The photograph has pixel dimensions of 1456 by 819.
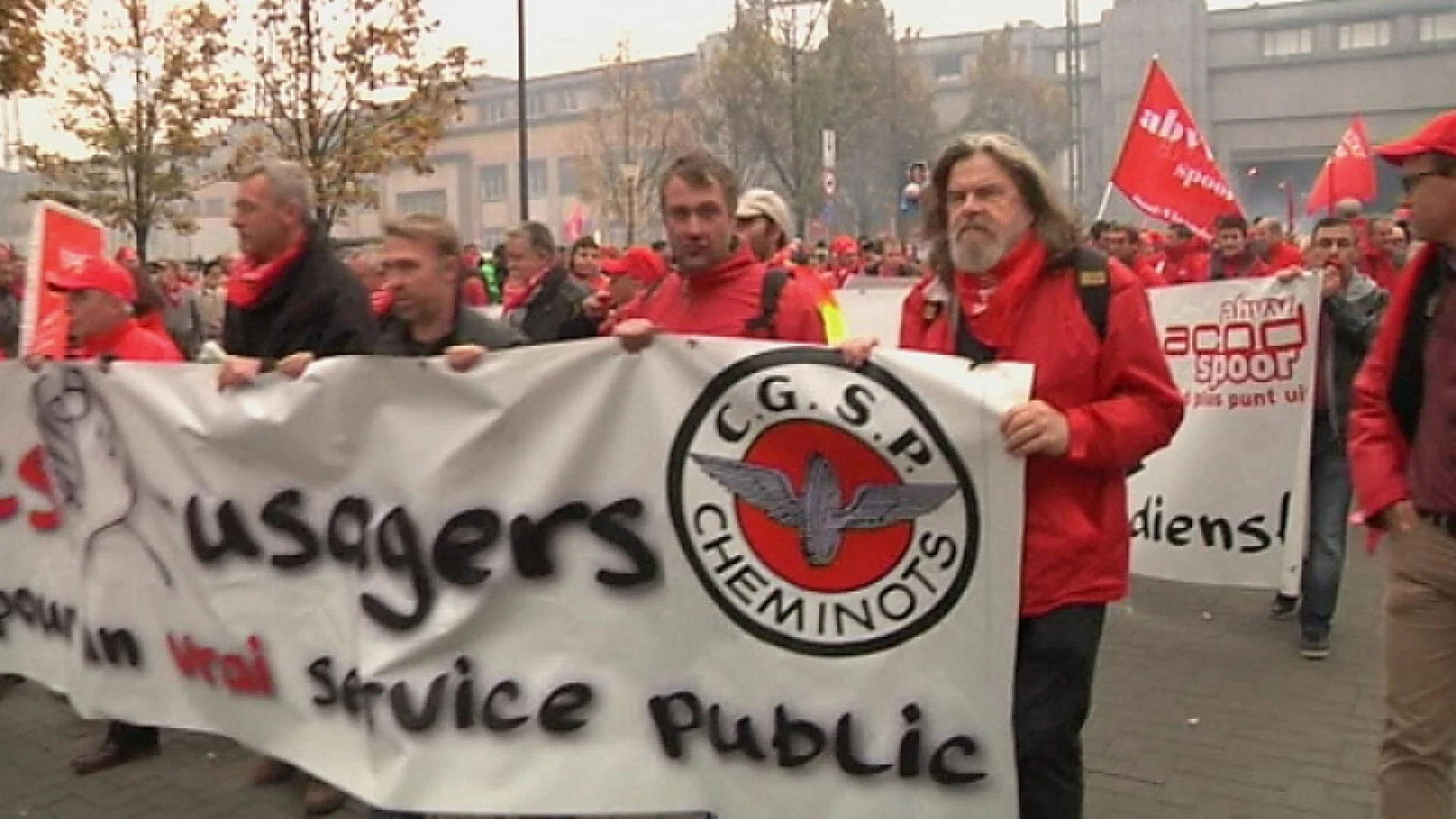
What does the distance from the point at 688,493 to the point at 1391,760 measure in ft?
5.86

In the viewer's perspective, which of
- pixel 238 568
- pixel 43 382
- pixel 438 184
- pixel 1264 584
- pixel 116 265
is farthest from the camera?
pixel 438 184

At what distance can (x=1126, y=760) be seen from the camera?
201 inches

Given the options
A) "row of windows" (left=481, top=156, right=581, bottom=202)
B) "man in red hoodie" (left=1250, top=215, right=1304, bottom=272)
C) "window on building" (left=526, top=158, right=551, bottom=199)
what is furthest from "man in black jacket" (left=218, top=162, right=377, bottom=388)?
"window on building" (left=526, top=158, right=551, bottom=199)

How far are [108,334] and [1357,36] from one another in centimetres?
7990

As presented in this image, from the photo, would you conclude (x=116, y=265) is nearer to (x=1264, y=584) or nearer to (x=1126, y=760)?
(x=1126, y=760)

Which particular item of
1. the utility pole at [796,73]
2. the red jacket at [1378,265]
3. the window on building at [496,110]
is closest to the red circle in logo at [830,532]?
the red jacket at [1378,265]

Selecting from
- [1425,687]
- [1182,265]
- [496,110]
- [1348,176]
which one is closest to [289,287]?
[1425,687]

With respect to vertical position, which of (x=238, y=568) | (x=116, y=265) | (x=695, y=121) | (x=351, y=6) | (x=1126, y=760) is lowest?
(x=1126, y=760)

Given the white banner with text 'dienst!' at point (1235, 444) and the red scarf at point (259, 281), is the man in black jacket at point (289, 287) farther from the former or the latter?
the white banner with text 'dienst!' at point (1235, 444)

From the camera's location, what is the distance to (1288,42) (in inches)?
3022

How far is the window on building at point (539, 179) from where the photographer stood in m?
91.8

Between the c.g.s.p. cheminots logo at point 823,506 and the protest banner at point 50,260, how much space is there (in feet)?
10.6

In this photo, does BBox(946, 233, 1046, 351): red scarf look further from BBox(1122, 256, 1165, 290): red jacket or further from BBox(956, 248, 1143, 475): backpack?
BBox(1122, 256, 1165, 290): red jacket

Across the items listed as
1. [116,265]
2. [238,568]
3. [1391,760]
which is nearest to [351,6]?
[116,265]
